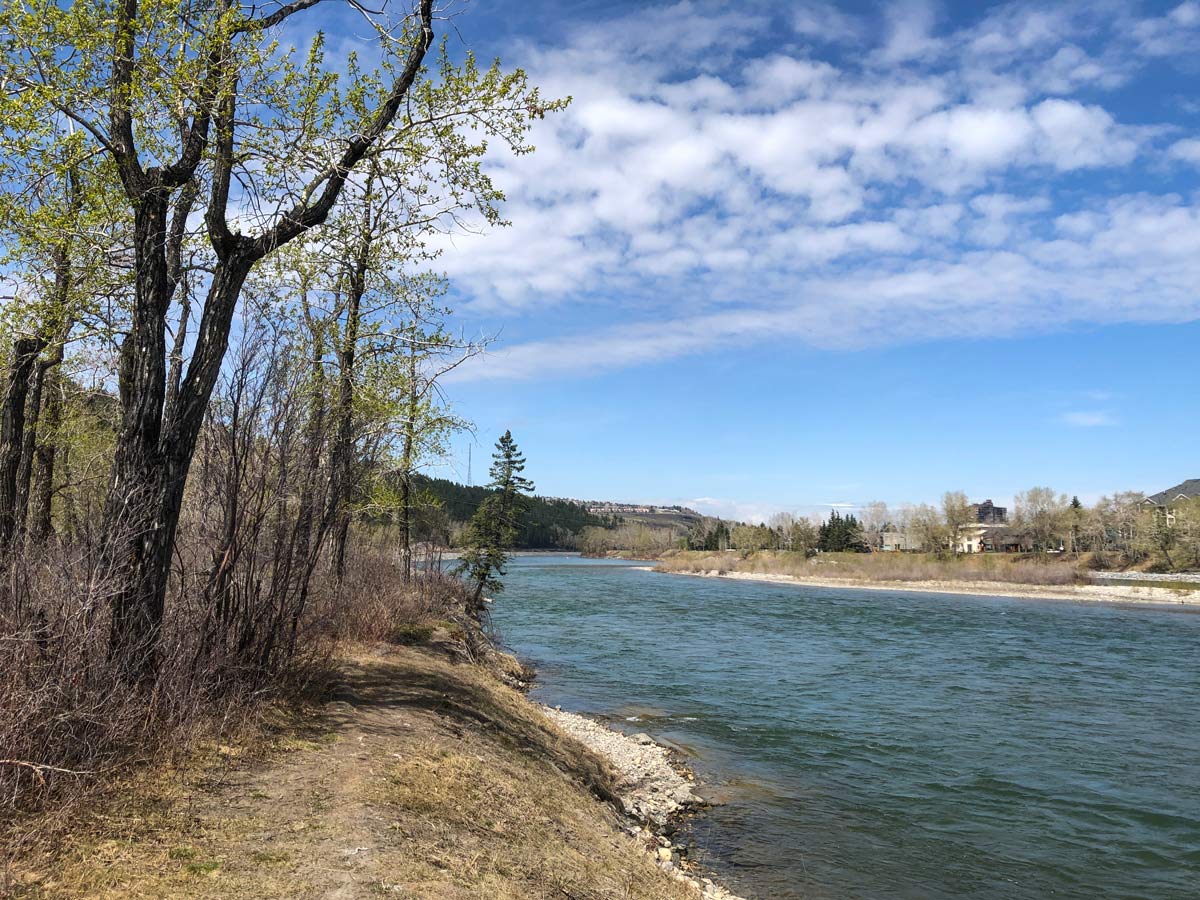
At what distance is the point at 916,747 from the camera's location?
1548cm

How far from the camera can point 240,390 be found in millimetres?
7977

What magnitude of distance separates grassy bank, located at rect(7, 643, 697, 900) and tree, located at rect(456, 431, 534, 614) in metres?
17.2

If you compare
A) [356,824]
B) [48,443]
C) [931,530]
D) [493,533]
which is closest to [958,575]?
[931,530]

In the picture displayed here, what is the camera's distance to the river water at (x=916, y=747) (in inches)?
384

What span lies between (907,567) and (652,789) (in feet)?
277

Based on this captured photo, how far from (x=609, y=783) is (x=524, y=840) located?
5.03 metres

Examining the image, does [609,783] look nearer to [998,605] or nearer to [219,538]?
[219,538]

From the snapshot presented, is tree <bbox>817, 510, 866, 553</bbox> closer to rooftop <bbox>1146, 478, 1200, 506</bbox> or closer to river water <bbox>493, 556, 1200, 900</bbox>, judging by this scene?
rooftop <bbox>1146, 478, 1200, 506</bbox>

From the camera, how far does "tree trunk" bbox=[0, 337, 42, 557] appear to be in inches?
435

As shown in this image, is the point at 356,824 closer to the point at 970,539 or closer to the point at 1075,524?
the point at 1075,524

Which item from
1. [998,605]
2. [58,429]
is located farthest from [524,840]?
[998,605]

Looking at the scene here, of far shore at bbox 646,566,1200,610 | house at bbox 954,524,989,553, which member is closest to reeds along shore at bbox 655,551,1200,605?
far shore at bbox 646,566,1200,610

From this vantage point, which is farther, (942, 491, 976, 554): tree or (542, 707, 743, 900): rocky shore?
(942, 491, 976, 554): tree

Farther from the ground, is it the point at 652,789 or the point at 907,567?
the point at 907,567
